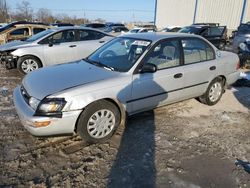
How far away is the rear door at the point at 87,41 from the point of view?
7985 mm

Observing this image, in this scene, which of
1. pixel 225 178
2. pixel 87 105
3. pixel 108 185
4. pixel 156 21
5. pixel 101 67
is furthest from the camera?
pixel 156 21

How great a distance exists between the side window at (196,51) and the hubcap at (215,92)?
63cm

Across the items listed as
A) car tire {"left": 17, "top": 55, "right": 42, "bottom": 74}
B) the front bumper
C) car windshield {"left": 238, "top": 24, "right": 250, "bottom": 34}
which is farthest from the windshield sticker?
car windshield {"left": 238, "top": 24, "right": 250, "bottom": 34}

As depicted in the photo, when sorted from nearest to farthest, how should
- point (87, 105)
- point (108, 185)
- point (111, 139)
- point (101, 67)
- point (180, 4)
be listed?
point (108, 185)
point (87, 105)
point (111, 139)
point (101, 67)
point (180, 4)

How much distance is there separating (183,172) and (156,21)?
3226cm

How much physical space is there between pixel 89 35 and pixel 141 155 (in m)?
5.84

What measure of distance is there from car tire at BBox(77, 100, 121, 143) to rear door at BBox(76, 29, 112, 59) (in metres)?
4.68

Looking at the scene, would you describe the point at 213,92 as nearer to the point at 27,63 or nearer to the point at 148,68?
the point at 148,68

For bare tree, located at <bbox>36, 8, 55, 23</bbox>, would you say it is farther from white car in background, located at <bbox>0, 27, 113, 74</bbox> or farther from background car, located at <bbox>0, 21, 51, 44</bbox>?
white car in background, located at <bbox>0, 27, 113, 74</bbox>

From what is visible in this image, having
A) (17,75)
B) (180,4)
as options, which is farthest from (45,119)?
(180,4)

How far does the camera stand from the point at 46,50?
7.54m

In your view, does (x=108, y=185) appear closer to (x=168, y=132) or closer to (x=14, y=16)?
(x=168, y=132)

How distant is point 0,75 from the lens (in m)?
7.80

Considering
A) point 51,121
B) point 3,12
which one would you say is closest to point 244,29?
point 51,121
